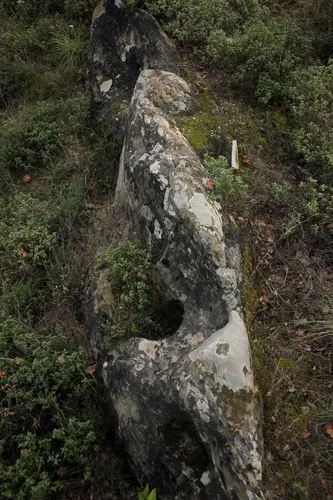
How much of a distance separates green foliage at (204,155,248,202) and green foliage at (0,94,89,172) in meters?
2.45

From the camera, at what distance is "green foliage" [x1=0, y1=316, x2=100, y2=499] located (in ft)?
11.5

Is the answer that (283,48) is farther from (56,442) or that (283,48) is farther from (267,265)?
(56,442)

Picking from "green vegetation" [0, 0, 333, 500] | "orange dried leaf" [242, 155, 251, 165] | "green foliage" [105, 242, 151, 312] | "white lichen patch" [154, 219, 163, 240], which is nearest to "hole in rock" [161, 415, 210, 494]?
"green vegetation" [0, 0, 333, 500]

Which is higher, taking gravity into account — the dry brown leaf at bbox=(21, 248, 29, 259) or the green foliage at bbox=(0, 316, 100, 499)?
the dry brown leaf at bbox=(21, 248, 29, 259)

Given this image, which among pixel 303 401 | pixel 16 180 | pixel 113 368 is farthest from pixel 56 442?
pixel 16 180

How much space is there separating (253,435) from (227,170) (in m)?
2.42

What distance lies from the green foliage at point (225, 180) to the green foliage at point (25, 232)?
190cm

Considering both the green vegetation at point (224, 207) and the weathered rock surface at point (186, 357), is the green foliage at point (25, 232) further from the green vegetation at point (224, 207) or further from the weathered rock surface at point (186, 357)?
the weathered rock surface at point (186, 357)

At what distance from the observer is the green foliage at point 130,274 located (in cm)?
385

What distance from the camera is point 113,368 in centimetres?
370

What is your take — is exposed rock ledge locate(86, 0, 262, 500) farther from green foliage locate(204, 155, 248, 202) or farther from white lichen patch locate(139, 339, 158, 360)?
green foliage locate(204, 155, 248, 202)

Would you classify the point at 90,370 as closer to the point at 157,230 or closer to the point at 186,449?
the point at 186,449

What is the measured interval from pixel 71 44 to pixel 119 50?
3.67 ft

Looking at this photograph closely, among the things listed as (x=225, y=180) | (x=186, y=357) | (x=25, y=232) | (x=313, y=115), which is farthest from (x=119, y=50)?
(x=186, y=357)
